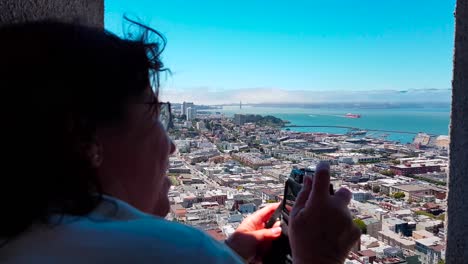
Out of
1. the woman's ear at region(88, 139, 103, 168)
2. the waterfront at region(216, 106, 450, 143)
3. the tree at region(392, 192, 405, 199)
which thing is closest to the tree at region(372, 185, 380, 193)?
the tree at region(392, 192, 405, 199)

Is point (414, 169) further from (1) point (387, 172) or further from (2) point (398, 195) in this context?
(2) point (398, 195)

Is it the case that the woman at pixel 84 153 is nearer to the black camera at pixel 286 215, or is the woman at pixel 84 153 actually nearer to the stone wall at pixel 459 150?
the black camera at pixel 286 215

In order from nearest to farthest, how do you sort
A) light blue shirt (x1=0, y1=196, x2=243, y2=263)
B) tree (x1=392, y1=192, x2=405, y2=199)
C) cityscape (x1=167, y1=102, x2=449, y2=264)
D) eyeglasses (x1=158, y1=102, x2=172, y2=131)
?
1. light blue shirt (x1=0, y1=196, x2=243, y2=263)
2. eyeglasses (x1=158, y1=102, x2=172, y2=131)
3. cityscape (x1=167, y1=102, x2=449, y2=264)
4. tree (x1=392, y1=192, x2=405, y2=199)

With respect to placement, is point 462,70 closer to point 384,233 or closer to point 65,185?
point 65,185

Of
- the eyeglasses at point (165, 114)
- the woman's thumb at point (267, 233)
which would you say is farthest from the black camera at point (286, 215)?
the eyeglasses at point (165, 114)

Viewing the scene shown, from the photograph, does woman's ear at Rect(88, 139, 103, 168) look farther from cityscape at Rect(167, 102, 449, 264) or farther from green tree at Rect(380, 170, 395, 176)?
green tree at Rect(380, 170, 395, 176)

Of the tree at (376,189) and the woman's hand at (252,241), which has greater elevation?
the woman's hand at (252,241)

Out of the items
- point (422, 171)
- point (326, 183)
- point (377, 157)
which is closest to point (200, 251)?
point (326, 183)
